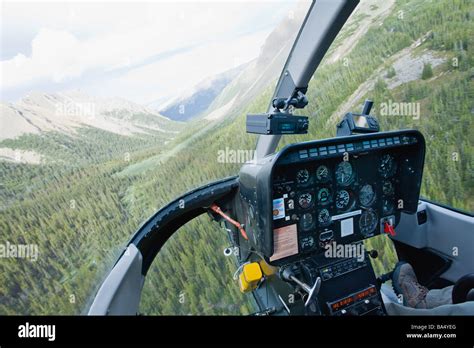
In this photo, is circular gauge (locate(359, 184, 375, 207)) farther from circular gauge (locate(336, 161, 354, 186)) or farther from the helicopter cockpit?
circular gauge (locate(336, 161, 354, 186))

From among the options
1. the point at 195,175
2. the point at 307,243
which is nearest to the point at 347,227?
the point at 307,243

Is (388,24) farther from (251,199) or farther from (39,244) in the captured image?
(39,244)

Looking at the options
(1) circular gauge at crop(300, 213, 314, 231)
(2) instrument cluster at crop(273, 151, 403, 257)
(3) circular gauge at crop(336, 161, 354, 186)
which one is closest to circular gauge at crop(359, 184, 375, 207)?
(2) instrument cluster at crop(273, 151, 403, 257)

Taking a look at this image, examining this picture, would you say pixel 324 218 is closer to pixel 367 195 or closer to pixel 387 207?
pixel 367 195

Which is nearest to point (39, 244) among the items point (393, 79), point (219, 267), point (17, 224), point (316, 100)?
point (17, 224)

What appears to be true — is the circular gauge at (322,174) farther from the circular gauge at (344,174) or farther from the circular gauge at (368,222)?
the circular gauge at (368,222)

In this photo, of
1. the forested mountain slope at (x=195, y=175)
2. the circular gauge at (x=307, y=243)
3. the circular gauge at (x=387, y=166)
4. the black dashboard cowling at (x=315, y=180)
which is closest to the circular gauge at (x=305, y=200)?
the black dashboard cowling at (x=315, y=180)
